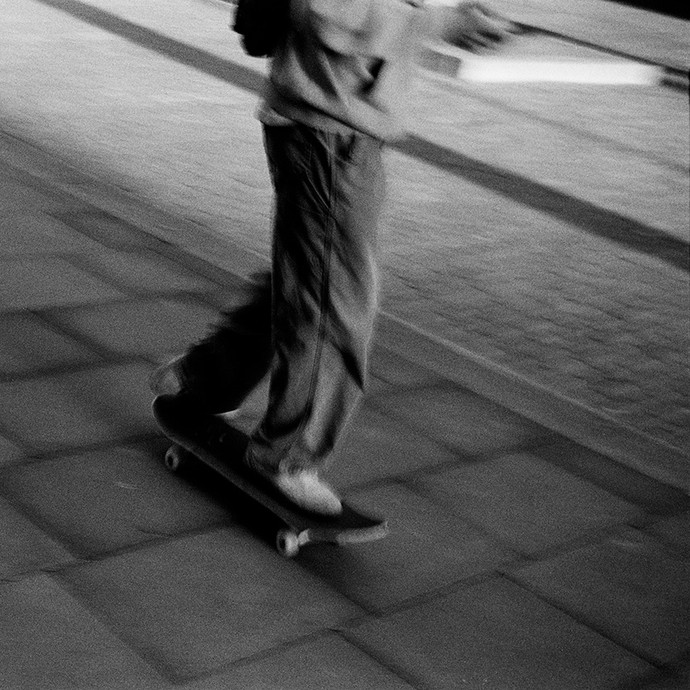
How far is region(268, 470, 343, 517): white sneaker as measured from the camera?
10.7 feet

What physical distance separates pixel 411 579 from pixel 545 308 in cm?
291

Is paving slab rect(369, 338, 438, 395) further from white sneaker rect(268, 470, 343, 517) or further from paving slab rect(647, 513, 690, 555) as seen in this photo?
white sneaker rect(268, 470, 343, 517)

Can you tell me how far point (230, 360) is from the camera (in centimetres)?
343

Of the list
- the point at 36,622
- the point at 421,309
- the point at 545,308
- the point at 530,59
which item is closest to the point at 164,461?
the point at 36,622

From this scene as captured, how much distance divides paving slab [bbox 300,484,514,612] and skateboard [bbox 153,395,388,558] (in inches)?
3.2

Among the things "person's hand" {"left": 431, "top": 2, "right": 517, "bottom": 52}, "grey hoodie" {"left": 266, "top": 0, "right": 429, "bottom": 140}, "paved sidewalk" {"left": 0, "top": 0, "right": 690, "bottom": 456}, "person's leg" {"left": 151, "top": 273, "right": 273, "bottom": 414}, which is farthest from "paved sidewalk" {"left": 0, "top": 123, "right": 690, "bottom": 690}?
"person's hand" {"left": 431, "top": 2, "right": 517, "bottom": 52}

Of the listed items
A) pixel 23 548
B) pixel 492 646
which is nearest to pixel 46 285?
pixel 23 548

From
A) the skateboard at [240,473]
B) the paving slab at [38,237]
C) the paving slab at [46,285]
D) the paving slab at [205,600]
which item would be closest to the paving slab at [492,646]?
the paving slab at [205,600]

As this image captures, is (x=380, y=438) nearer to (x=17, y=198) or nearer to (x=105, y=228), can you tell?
(x=105, y=228)

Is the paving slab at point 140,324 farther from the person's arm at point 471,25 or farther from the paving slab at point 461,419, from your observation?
the person's arm at point 471,25

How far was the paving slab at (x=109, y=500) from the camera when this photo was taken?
3268 mm

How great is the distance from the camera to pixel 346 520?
3.31 metres

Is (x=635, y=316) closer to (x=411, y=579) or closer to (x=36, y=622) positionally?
(x=411, y=579)

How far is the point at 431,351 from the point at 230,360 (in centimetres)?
169
